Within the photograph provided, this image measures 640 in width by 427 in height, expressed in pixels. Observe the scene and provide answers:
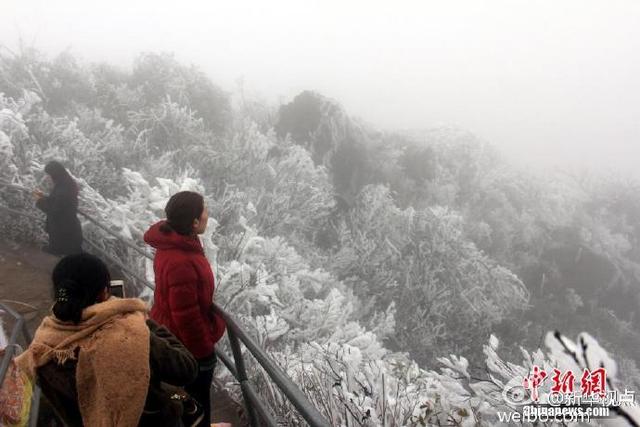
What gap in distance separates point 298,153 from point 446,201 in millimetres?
10679

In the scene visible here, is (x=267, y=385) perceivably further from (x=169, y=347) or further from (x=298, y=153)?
(x=298, y=153)

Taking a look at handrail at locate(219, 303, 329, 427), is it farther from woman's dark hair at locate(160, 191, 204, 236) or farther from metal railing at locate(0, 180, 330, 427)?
woman's dark hair at locate(160, 191, 204, 236)

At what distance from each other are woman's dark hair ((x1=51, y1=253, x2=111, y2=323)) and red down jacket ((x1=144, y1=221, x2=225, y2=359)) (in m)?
0.70

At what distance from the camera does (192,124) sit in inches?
585

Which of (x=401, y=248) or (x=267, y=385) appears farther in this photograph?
(x=401, y=248)

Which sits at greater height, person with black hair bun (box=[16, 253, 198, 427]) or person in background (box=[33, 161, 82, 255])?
person with black hair bun (box=[16, 253, 198, 427])

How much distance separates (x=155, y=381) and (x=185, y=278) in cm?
77

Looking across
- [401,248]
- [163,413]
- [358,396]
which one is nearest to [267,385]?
[358,396]

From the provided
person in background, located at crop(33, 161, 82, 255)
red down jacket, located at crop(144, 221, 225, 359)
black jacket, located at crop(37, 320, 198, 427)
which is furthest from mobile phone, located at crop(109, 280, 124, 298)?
person in background, located at crop(33, 161, 82, 255)

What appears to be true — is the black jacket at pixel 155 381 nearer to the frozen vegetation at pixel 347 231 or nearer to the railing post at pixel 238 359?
the railing post at pixel 238 359

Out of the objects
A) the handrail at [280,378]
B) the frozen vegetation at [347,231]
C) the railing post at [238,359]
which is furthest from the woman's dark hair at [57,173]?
the railing post at [238,359]

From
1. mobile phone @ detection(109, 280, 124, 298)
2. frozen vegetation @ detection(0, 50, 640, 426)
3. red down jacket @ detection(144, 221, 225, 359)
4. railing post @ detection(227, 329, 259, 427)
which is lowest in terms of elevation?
frozen vegetation @ detection(0, 50, 640, 426)

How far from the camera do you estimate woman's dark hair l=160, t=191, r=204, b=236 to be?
7.84 feet

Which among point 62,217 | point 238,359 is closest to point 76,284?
point 238,359
